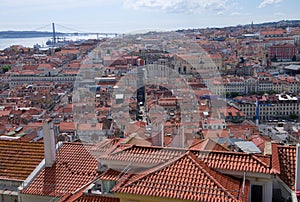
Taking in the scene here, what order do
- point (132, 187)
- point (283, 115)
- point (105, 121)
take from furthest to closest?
point (283, 115), point (105, 121), point (132, 187)

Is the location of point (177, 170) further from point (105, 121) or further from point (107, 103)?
point (107, 103)

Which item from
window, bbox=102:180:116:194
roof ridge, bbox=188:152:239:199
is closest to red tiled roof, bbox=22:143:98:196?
window, bbox=102:180:116:194

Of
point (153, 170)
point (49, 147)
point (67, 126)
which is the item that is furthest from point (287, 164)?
A: point (67, 126)

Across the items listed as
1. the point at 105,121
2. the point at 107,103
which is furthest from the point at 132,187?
the point at 107,103

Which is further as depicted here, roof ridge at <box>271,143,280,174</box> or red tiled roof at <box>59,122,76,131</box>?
red tiled roof at <box>59,122,76,131</box>

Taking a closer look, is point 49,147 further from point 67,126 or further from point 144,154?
point 67,126

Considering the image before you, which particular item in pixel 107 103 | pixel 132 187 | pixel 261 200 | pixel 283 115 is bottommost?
pixel 283 115

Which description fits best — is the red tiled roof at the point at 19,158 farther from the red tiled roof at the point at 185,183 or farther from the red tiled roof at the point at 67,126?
the red tiled roof at the point at 67,126

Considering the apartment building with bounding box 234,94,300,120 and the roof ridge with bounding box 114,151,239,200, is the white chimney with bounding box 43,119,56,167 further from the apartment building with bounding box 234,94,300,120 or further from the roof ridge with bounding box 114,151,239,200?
the apartment building with bounding box 234,94,300,120
